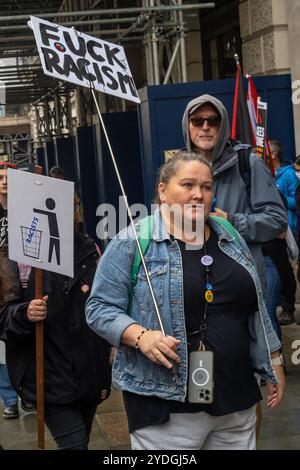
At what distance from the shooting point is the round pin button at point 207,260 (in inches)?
127

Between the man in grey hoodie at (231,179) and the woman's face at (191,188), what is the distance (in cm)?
106

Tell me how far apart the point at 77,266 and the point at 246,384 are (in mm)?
1315

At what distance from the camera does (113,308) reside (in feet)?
10.6

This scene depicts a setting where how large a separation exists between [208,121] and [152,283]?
1.46 m

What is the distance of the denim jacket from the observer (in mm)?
3150

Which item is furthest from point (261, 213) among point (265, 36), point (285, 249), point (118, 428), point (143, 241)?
point (265, 36)

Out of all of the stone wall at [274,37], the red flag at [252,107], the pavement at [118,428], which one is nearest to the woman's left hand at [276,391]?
the pavement at [118,428]

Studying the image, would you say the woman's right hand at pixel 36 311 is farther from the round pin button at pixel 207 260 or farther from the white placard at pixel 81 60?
the white placard at pixel 81 60

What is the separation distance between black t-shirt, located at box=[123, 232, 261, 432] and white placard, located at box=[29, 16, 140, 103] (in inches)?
82.3

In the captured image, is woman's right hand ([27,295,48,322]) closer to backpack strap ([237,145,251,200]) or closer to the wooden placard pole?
the wooden placard pole

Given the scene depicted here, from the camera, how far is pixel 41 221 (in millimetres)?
4270

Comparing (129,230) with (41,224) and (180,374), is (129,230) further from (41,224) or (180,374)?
(41,224)

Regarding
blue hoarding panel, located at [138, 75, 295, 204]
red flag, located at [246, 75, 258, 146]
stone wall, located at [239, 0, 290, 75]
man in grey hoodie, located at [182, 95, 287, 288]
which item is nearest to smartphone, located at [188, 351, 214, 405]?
man in grey hoodie, located at [182, 95, 287, 288]
